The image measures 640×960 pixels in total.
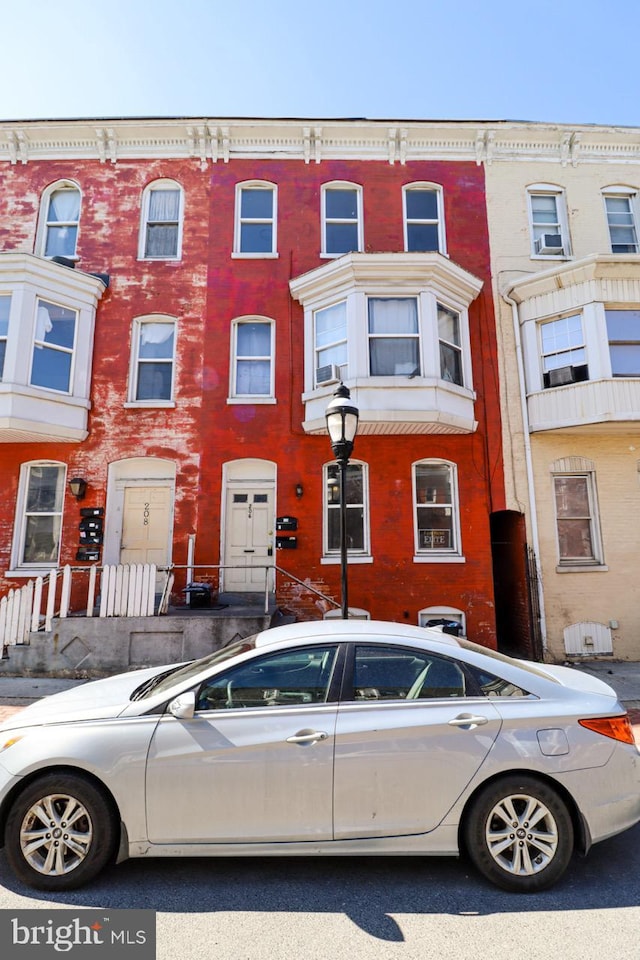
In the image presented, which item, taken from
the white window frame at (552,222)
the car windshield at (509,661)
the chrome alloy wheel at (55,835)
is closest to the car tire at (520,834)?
the car windshield at (509,661)

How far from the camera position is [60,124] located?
1235 cm

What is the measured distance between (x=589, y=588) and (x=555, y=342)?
5.44m

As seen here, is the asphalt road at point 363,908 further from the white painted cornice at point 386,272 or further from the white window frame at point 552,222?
the white window frame at point 552,222

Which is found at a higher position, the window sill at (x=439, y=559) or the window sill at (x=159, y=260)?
the window sill at (x=159, y=260)

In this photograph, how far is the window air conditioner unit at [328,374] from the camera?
10724mm

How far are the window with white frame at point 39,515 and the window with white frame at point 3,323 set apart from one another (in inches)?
88.3

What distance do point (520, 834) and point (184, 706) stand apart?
2316mm

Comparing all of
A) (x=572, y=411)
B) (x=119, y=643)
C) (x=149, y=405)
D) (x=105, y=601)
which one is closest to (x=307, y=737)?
(x=119, y=643)

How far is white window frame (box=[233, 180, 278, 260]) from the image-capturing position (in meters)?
12.0

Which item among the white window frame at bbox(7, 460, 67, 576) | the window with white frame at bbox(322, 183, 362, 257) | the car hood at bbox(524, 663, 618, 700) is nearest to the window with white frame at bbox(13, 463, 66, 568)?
the white window frame at bbox(7, 460, 67, 576)

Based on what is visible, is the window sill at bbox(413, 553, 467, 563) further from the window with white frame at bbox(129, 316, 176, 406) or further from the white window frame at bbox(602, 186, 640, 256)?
the white window frame at bbox(602, 186, 640, 256)

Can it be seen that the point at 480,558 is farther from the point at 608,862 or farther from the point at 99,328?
the point at 99,328

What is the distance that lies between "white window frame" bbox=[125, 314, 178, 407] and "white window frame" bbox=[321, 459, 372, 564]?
151 inches

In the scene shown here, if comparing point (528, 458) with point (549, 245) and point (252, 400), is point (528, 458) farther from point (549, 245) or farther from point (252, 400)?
point (252, 400)
